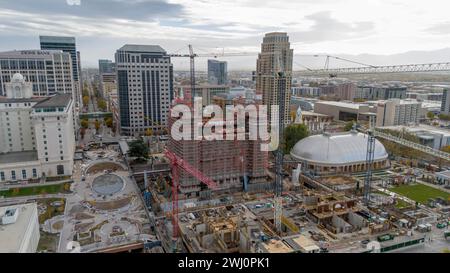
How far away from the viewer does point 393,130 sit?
15445mm

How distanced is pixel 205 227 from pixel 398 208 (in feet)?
18.5

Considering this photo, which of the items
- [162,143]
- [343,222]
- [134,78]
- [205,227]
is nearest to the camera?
[205,227]

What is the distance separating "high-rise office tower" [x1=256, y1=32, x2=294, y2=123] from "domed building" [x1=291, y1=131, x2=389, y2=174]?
4769mm

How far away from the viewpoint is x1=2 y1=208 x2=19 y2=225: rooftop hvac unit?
228 inches

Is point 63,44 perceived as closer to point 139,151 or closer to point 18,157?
point 18,157

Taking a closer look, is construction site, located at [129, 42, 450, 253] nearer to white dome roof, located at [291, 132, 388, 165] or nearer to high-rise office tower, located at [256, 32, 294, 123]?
white dome roof, located at [291, 132, 388, 165]

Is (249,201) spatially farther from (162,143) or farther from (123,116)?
(123,116)

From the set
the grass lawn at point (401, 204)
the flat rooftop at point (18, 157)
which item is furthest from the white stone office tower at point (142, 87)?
the grass lawn at point (401, 204)

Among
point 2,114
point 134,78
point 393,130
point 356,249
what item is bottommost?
point 356,249

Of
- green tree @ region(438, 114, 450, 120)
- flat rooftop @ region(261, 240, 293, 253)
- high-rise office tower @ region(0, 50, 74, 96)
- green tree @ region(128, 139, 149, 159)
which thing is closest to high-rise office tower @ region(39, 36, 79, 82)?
high-rise office tower @ region(0, 50, 74, 96)

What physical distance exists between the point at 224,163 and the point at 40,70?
42.4ft

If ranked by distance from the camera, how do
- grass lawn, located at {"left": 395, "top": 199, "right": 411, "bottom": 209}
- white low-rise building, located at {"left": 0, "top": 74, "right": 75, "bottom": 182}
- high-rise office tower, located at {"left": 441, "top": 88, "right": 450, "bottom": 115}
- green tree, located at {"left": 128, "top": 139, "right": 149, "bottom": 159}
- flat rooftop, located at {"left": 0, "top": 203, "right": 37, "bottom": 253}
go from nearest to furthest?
1. flat rooftop, located at {"left": 0, "top": 203, "right": 37, "bottom": 253}
2. grass lawn, located at {"left": 395, "top": 199, "right": 411, "bottom": 209}
3. white low-rise building, located at {"left": 0, "top": 74, "right": 75, "bottom": 182}
4. green tree, located at {"left": 128, "top": 139, "right": 149, "bottom": 159}
5. high-rise office tower, located at {"left": 441, "top": 88, "right": 450, "bottom": 115}

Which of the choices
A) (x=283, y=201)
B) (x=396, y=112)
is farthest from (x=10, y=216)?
(x=396, y=112)

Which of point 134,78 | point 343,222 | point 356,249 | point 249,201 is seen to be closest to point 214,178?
point 249,201
